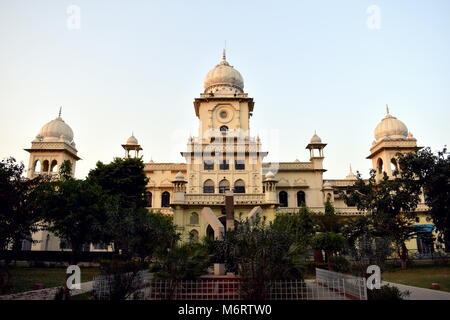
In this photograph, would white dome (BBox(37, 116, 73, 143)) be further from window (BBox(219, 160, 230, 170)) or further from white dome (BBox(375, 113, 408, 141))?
white dome (BBox(375, 113, 408, 141))

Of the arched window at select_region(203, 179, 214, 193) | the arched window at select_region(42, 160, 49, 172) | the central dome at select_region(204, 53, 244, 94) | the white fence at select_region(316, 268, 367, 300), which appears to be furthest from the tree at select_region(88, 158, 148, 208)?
the white fence at select_region(316, 268, 367, 300)

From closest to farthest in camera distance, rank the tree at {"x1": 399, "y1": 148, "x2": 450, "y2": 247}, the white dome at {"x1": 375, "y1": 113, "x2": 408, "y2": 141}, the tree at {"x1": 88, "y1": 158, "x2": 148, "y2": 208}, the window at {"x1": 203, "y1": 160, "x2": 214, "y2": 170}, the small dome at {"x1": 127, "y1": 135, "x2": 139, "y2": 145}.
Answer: the tree at {"x1": 399, "y1": 148, "x2": 450, "y2": 247} < the tree at {"x1": 88, "y1": 158, "x2": 148, "y2": 208} < the window at {"x1": 203, "y1": 160, "x2": 214, "y2": 170} < the white dome at {"x1": 375, "y1": 113, "x2": 408, "y2": 141} < the small dome at {"x1": 127, "y1": 135, "x2": 139, "y2": 145}

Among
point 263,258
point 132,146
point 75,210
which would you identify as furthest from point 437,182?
point 132,146

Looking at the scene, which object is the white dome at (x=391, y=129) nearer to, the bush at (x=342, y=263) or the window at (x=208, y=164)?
the window at (x=208, y=164)

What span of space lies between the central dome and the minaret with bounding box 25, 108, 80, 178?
18.5 metres

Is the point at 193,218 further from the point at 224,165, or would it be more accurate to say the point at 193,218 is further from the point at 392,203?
the point at 392,203

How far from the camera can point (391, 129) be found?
4172 cm

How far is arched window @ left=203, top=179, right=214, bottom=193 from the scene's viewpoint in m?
34.4

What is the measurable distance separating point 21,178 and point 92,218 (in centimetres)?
772

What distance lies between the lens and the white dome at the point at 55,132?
40281 mm

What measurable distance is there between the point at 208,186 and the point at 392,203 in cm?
1700

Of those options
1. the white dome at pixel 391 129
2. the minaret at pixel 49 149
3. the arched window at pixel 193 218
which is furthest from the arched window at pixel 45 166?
the white dome at pixel 391 129

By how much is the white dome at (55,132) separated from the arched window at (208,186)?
1914 centimetres
